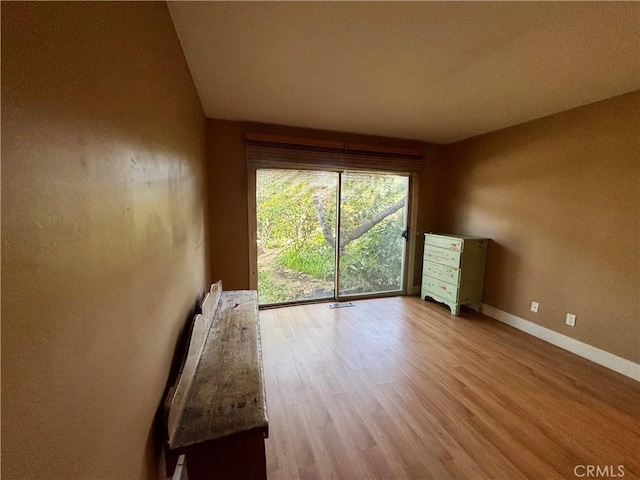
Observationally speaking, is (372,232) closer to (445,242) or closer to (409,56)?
(445,242)

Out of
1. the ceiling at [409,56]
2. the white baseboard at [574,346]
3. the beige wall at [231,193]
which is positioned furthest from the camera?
the beige wall at [231,193]

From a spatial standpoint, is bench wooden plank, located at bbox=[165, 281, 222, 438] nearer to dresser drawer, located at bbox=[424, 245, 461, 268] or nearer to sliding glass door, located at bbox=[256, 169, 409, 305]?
sliding glass door, located at bbox=[256, 169, 409, 305]

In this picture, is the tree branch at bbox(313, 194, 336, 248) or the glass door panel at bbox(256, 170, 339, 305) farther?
the tree branch at bbox(313, 194, 336, 248)

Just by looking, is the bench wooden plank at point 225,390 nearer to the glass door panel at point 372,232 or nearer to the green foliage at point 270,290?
the green foliage at point 270,290

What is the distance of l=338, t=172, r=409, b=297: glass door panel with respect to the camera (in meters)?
3.36

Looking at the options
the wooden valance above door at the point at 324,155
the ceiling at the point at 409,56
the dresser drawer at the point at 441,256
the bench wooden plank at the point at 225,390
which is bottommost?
the bench wooden plank at the point at 225,390

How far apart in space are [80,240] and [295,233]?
106 inches

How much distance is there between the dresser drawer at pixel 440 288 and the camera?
9.96 ft

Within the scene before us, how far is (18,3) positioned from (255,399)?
49.9 inches

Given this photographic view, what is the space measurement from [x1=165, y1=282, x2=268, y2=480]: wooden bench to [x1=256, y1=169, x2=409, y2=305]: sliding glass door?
178 cm

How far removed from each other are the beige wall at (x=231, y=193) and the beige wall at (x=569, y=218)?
6.13 feet

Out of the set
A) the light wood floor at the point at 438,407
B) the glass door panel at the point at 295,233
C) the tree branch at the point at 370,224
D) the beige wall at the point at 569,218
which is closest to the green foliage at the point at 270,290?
the glass door panel at the point at 295,233

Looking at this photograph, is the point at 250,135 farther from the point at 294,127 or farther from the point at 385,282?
the point at 385,282

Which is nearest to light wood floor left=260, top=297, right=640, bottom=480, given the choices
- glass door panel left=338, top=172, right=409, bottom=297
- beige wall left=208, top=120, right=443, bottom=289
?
beige wall left=208, top=120, right=443, bottom=289
